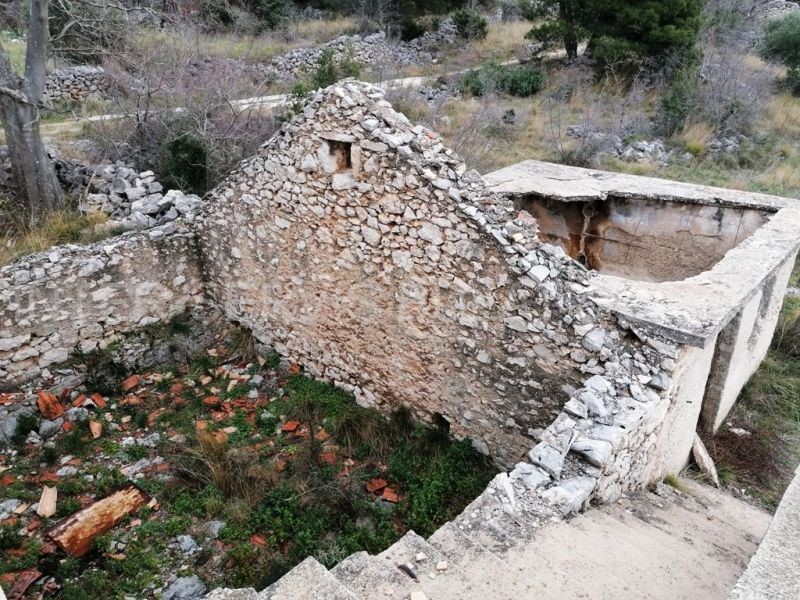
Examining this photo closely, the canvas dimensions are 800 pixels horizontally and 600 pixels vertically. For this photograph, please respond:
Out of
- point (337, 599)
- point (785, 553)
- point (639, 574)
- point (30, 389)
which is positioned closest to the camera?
point (785, 553)

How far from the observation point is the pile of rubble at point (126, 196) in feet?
22.3

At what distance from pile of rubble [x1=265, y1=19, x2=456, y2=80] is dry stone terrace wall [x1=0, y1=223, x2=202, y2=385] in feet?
31.3

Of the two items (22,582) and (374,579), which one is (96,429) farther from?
(374,579)

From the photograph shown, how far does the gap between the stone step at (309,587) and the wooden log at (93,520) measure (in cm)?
241

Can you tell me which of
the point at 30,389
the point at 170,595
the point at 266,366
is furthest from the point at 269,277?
the point at 170,595

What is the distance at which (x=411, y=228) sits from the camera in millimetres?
4777

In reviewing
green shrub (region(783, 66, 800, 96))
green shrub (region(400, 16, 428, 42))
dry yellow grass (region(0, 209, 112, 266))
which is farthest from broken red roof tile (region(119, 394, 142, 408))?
green shrub (region(783, 66, 800, 96))

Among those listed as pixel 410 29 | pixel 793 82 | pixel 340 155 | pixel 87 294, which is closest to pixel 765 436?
pixel 340 155

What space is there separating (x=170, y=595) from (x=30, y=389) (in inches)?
117

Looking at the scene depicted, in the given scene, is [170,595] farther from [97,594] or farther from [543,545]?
[543,545]

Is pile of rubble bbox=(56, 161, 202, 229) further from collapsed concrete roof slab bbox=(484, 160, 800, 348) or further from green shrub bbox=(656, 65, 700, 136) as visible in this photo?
green shrub bbox=(656, 65, 700, 136)

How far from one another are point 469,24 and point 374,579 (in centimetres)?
1923

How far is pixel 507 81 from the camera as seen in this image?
15.1m

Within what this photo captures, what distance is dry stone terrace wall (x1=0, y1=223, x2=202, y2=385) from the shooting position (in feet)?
18.5
